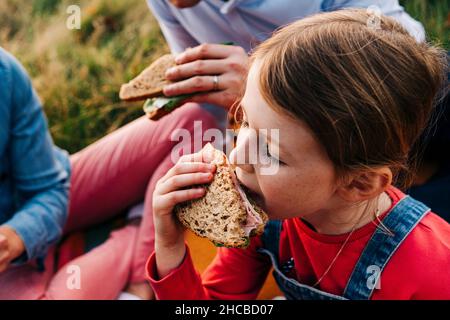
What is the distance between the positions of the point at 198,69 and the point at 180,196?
0.53m

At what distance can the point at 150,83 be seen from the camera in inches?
69.2

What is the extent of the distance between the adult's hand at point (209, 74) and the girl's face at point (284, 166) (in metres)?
0.47

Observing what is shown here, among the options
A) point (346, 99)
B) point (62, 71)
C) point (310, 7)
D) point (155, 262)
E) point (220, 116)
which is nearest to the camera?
point (346, 99)

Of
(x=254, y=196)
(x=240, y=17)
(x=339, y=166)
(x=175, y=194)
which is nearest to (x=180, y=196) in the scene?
(x=175, y=194)

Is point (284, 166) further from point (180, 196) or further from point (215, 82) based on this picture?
point (215, 82)

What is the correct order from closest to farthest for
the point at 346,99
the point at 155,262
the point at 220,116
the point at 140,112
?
1. the point at 346,99
2. the point at 155,262
3. the point at 220,116
4. the point at 140,112

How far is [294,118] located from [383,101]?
175 millimetres

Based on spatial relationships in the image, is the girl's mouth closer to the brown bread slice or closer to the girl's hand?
the girl's hand

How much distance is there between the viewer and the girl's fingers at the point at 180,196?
1218 millimetres

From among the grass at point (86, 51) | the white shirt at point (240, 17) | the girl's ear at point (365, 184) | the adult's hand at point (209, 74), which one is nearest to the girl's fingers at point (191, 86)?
the adult's hand at point (209, 74)

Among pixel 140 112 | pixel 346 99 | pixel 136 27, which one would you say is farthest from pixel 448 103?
pixel 136 27

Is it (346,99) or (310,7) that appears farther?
(310,7)

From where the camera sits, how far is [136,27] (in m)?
3.40

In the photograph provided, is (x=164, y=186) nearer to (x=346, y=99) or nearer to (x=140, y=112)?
(x=346, y=99)
